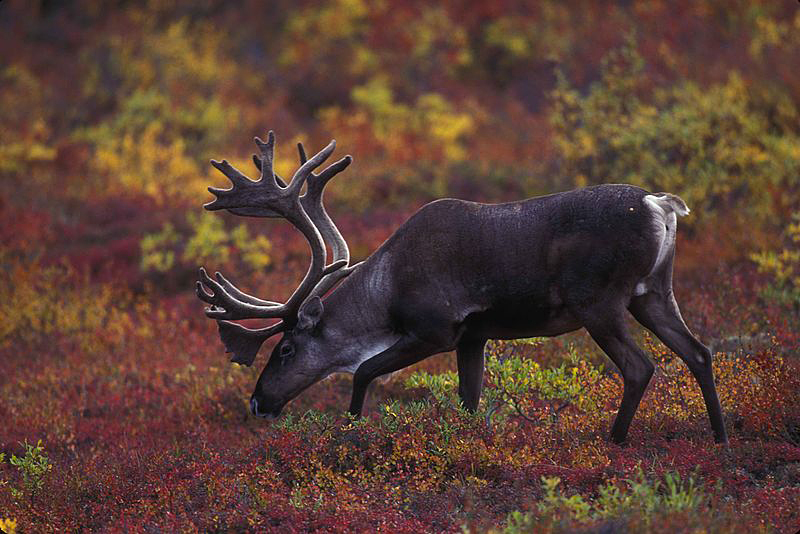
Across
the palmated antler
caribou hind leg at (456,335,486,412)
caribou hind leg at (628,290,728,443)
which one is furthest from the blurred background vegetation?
the palmated antler

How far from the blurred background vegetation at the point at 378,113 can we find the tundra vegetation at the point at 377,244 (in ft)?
0.22

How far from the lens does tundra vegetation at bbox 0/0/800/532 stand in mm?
6102

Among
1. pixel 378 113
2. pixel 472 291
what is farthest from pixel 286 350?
pixel 378 113

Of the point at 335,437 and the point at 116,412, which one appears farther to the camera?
the point at 116,412

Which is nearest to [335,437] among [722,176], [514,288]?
[514,288]

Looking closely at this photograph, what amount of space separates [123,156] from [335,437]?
1289cm

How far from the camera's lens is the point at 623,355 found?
6.46m

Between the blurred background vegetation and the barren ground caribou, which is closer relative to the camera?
the barren ground caribou

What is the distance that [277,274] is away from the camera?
12.9 meters

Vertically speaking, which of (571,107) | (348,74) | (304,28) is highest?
(304,28)

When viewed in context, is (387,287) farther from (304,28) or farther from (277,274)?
(304,28)

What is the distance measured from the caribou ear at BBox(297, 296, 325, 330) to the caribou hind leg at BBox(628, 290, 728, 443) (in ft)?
7.44

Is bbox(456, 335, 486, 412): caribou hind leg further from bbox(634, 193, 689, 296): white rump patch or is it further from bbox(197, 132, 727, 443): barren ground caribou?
bbox(634, 193, 689, 296): white rump patch

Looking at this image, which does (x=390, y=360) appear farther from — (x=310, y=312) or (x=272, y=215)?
(x=272, y=215)
